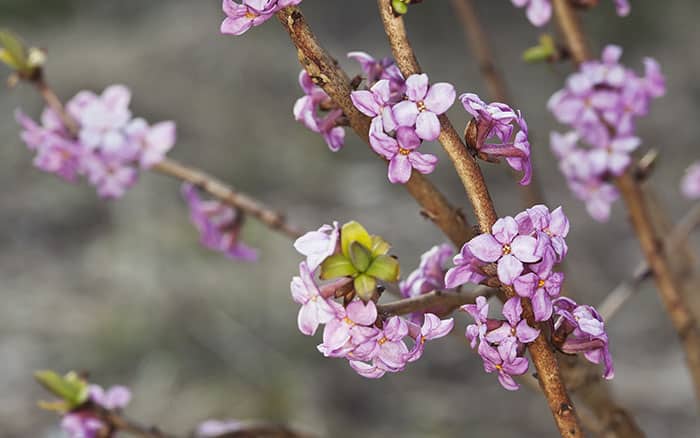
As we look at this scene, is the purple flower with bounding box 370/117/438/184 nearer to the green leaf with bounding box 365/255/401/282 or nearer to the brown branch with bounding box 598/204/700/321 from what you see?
the green leaf with bounding box 365/255/401/282

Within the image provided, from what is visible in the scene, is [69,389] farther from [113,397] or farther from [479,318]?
[479,318]

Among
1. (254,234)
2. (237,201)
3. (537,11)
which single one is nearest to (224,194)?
(237,201)

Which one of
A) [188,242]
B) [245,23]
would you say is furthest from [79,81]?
[245,23]

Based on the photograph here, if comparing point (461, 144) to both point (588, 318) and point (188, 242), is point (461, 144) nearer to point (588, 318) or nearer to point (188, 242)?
point (588, 318)

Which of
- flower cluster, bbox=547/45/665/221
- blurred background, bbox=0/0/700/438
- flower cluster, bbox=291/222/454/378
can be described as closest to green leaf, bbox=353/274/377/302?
flower cluster, bbox=291/222/454/378

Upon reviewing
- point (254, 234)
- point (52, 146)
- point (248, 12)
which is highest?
point (254, 234)
